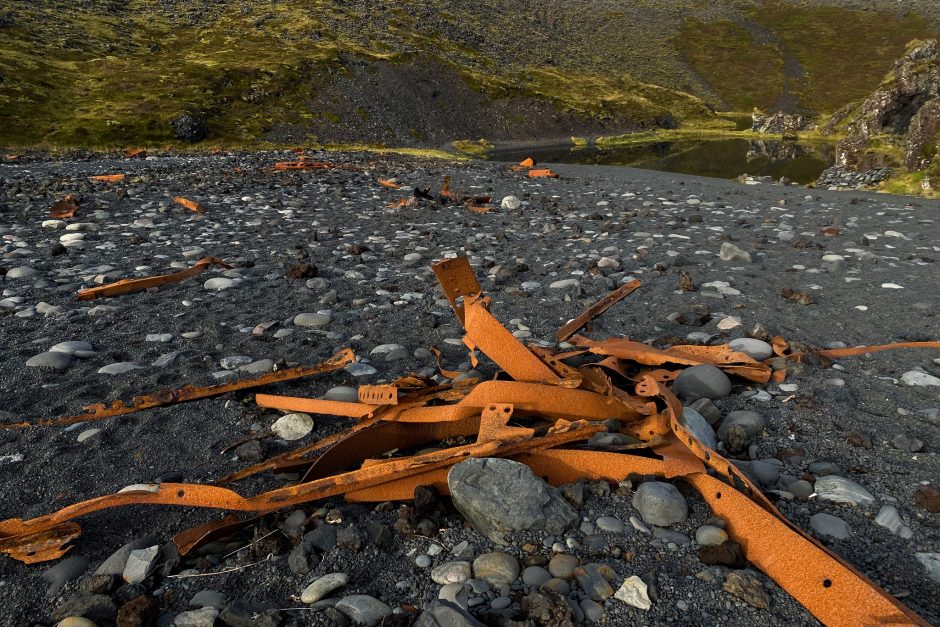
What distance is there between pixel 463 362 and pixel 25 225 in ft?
31.6

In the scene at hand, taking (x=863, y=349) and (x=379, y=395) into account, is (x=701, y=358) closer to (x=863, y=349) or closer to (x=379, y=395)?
(x=863, y=349)

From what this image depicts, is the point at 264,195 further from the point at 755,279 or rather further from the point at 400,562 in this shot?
the point at 400,562

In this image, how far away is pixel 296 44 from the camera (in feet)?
238

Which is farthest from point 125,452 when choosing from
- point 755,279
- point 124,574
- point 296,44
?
point 296,44

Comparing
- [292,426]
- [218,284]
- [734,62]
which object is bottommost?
[218,284]

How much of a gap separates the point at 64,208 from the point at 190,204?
90.8 inches

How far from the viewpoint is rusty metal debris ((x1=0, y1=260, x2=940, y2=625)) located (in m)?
2.09

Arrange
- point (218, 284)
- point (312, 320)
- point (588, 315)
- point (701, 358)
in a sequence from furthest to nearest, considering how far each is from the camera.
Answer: point (218, 284)
point (312, 320)
point (588, 315)
point (701, 358)

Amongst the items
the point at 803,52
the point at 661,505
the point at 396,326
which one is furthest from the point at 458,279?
the point at 803,52

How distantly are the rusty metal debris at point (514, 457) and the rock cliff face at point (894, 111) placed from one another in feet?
94.3

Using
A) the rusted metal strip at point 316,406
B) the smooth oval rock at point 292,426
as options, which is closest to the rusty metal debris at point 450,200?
the rusted metal strip at point 316,406

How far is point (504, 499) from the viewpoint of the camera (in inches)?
95.6

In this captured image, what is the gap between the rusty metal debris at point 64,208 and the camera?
995cm

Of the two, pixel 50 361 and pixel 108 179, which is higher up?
pixel 50 361
